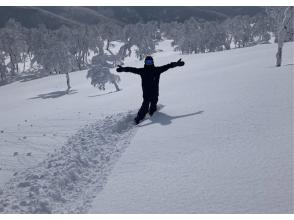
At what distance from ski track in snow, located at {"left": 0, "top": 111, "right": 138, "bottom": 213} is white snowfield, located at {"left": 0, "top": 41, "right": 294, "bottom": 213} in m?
0.02

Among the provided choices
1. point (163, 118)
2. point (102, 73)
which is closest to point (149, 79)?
point (163, 118)

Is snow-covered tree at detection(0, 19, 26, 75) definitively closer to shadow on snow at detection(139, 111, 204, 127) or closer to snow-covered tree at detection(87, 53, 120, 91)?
snow-covered tree at detection(87, 53, 120, 91)

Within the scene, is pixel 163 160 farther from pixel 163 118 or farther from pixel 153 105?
pixel 153 105

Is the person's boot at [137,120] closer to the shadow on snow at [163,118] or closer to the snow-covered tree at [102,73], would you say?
the shadow on snow at [163,118]

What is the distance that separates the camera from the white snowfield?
582 centimetres

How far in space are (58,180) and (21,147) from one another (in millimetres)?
3148

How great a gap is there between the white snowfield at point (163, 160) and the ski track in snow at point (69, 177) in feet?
0.07

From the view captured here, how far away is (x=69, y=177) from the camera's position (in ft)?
23.4

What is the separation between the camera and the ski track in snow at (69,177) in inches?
237

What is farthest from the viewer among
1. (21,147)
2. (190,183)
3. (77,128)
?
(77,128)

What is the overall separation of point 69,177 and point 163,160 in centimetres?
211
